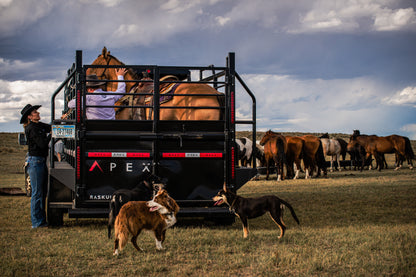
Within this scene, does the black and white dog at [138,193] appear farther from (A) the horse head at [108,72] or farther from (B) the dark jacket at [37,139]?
(A) the horse head at [108,72]

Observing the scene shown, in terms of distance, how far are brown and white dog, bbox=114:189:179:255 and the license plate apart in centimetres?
223

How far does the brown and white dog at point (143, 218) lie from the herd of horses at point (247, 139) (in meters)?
1.93

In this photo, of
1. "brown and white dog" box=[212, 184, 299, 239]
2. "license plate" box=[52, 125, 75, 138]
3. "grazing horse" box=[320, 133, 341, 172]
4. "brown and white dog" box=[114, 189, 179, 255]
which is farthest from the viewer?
"grazing horse" box=[320, 133, 341, 172]

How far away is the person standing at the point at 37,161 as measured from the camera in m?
8.30

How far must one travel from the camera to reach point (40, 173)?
27.4 ft

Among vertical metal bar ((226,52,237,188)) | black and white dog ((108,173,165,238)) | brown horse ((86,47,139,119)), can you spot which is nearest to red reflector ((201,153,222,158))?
vertical metal bar ((226,52,237,188))

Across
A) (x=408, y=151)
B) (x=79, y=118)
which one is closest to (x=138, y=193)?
(x=79, y=118)

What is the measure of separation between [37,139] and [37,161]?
1.33ft

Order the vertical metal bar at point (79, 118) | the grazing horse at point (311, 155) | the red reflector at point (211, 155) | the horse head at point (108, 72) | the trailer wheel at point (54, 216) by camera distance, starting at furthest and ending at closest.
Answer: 1. the grazing horse at point (311, 155)
2. the horse head at point (108, 72)
3. the trailer wheel at point (54, 216)
4. the red reflector at point (211, 155)
5. the vertical metal bar at point (79, 118)

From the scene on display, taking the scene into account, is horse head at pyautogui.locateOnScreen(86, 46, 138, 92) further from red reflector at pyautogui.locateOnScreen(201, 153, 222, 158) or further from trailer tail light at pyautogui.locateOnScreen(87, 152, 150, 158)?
red reflector at pyautogui.locateOnScreen(201, 153, 222, 158)

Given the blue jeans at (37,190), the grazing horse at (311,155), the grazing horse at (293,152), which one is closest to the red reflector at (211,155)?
the blue jeans at (37,190)

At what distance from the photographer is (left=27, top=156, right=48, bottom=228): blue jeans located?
8297 mm

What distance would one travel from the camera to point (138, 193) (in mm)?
7168

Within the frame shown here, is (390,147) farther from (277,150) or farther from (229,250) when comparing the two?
(229,250)
